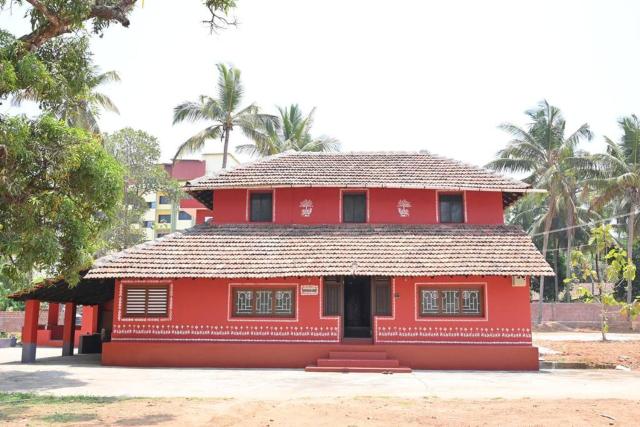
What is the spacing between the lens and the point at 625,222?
41875mm

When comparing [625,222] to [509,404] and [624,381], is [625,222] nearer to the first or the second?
[624,381]

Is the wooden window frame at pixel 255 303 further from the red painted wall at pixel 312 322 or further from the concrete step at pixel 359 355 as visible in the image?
the concrete step at pixel 359 355

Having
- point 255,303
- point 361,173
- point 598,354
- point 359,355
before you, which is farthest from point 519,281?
point 255,303

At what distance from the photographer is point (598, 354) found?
64.3 feet

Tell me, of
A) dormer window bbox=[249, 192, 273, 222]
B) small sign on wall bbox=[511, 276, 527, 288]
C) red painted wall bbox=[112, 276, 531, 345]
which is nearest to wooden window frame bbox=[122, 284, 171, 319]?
red painted wall bbox=[112, 276, 531, 345]

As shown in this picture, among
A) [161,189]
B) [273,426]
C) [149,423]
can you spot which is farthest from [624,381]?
[161,189]

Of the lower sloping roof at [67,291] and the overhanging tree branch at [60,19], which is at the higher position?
the overhanging tree branch at [60,19]

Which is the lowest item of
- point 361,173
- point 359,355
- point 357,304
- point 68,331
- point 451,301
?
point 359,355

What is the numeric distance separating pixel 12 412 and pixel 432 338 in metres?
11.0

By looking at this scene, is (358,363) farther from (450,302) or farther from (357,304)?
(357,304)

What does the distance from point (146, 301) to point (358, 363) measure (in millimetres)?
6345

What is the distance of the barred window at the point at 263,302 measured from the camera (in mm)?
17172

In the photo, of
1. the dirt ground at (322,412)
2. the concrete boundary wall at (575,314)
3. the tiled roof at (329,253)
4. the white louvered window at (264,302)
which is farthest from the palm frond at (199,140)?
the concrete boundary wall at (575,314)

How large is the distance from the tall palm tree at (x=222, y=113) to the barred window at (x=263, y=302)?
12.7 meters
